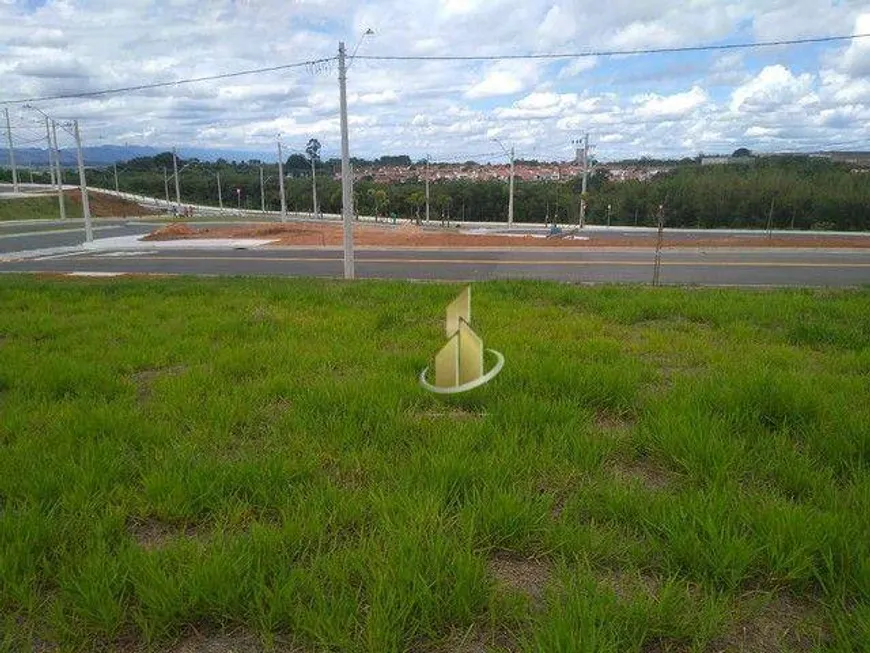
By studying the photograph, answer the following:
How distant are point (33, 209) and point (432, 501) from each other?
72768mm

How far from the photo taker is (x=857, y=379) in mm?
4684

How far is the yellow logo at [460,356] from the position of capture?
3.59 metres

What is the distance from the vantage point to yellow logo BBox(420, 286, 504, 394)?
11.8 ft

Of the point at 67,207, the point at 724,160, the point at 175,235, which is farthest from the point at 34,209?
the point at 724,160

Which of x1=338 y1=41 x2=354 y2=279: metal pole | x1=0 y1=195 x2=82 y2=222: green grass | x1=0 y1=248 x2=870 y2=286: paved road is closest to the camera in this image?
x1=338 y1=41 x2=354 y2=279: metal pole

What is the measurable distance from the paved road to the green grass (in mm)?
37955

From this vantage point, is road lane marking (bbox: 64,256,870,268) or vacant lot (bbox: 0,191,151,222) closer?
road lane marking (bbox: 64,256,870,268)

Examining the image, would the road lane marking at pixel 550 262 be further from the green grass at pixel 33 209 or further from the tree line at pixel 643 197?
the green grass at pixel 33 209

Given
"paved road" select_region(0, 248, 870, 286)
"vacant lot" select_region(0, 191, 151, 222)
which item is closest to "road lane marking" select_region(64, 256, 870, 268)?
"paved road" select_region(0, 248, 870, 286)

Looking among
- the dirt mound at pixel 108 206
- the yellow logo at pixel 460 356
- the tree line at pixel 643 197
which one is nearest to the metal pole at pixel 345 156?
the yellow logo at pixel 460 356

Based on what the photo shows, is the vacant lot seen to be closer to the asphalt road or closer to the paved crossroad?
the asphalt road

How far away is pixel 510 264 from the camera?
2398 cm

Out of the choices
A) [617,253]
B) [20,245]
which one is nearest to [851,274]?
[617,253]

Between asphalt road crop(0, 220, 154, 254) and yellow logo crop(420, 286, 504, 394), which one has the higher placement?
yellow logo crop(420, 286, 504, 394)
